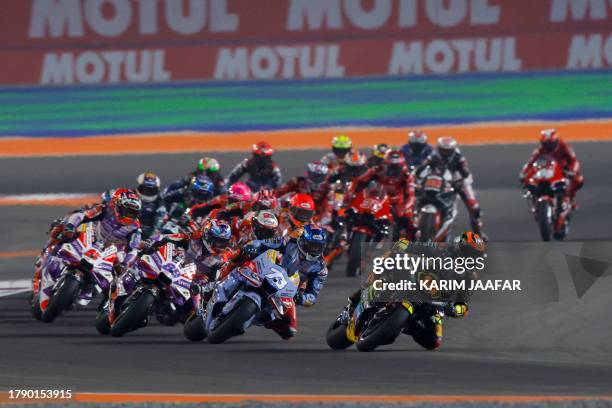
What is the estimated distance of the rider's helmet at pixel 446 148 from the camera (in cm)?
2753

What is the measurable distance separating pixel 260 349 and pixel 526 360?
250 centimetres

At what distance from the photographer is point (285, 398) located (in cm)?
1408

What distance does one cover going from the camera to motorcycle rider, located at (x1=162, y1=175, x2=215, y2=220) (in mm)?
23578

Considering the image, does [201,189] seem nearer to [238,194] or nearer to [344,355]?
[238,194]

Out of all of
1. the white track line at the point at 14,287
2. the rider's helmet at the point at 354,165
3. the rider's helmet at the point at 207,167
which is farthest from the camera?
the rider's helmet at the point at 354,165

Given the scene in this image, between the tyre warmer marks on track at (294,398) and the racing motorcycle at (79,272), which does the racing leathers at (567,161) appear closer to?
the racing motorcycle at (79,272)

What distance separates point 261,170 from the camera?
27.0 metres

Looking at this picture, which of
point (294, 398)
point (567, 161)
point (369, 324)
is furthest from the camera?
point (567, 161)

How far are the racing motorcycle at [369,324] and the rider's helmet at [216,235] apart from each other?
1624 mm

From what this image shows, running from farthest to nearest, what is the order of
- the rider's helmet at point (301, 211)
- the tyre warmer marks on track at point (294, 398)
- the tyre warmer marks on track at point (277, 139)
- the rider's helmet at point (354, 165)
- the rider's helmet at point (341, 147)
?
the tyre warmer marks on track at point (277, 139) < the rider's helmet at point (341, 147) < the rider's helmet at point (354, 165) < the rider's helmet at point (301, 211) < the tyre warmer marks on track at point (294, 398)

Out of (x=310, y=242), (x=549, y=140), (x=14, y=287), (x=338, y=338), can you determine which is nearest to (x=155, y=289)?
(x=310, y=242)

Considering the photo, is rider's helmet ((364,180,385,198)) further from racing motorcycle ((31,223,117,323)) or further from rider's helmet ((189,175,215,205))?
racing motorcycle ((31,223,117,323))

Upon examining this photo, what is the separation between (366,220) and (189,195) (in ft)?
7.74

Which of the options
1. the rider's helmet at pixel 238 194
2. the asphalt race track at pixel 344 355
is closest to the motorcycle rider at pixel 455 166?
the asphalt race track at pixel 344 355
